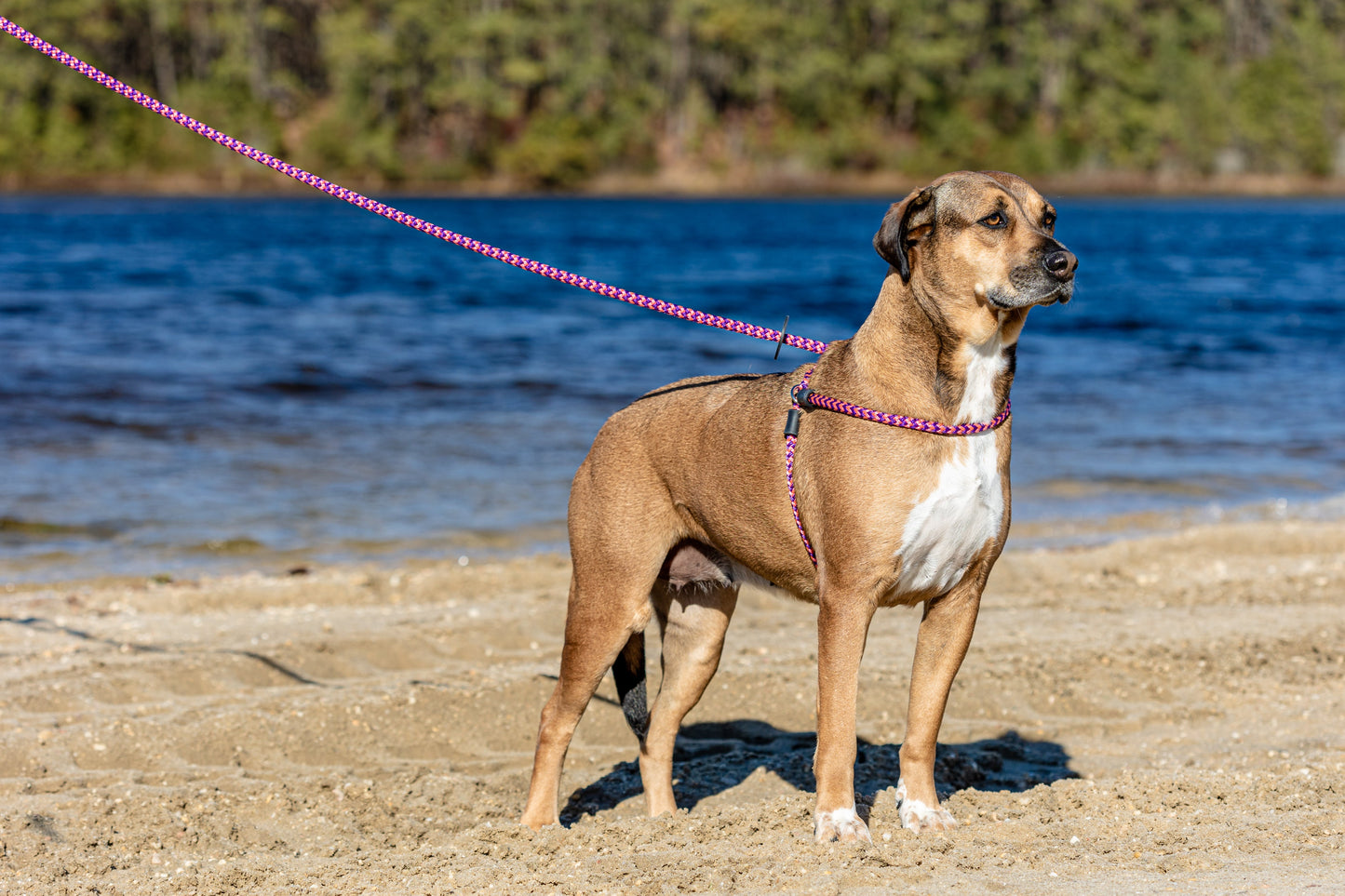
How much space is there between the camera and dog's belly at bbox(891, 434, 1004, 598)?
4203mm

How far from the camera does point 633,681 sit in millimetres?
5219

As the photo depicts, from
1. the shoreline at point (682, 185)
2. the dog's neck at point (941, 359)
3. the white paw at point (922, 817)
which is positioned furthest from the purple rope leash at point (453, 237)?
the shoreline at point (682, 185)

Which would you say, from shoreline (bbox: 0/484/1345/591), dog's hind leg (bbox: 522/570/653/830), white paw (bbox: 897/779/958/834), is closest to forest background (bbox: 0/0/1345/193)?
Result: shoreline (bbox: 0/484/1345/591)

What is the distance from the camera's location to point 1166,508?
11.4 m

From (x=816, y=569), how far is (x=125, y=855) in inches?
103

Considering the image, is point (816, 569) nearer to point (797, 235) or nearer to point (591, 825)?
point (591, 825)

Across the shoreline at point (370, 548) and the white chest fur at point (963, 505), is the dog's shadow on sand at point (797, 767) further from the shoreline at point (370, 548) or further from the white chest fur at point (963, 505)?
the shoreline at point (370, 548)

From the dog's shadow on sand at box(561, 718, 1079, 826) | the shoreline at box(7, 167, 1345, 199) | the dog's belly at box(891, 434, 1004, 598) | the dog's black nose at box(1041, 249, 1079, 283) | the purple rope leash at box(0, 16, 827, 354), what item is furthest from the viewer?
the shoreline at box(7, 167, 1345, 199)

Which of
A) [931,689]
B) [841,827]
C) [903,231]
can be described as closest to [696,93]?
[903,231]

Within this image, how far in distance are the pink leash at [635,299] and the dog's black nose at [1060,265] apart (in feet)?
1.56

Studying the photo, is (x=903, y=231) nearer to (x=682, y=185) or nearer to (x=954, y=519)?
(x=954, y=519)

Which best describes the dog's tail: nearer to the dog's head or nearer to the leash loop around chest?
the leash loop around chest

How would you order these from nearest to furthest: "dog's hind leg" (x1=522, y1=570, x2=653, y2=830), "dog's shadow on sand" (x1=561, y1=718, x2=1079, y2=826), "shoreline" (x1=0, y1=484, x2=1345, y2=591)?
"dog's hind leg" (x1=522, y1=570, x2=653, y2=830), "dog's shadow on sand" (x1=561, y1=718, x2=1079, y2=826), "shoreline" (x1=0, y1=484, x2=1345, y2=591)

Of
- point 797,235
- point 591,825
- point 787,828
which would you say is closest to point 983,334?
point 787,828
